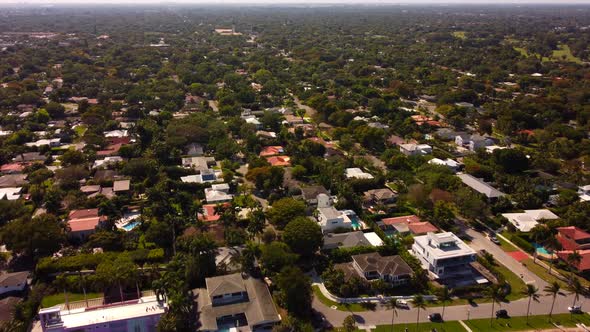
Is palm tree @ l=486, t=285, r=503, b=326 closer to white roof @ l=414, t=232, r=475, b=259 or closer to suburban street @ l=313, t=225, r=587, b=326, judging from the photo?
suburban street @ l=313, t=225, r=587, b=326

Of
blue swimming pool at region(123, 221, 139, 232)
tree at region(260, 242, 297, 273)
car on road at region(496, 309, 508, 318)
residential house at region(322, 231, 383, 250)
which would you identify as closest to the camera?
car on road at region(496, 309, 508, 318)

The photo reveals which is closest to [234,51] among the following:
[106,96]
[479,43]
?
[106,96]

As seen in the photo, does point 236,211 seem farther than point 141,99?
No

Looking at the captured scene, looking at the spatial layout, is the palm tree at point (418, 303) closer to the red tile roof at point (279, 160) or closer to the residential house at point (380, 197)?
the residential house at point (380, 197)

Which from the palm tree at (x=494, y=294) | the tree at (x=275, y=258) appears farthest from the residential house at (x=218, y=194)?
the palm tree at (x=494, y=294)

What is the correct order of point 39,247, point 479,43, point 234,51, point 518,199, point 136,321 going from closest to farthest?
point 136,321 < point 39,247 < point 518,199 < point 234,51 < point 479,43

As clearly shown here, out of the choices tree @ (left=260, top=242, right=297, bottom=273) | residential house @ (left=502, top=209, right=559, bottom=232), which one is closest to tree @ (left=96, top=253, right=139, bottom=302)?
tree @ (left=260, top=242, right=297, bottom=273)

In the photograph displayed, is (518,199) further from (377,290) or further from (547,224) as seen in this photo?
(377,290)

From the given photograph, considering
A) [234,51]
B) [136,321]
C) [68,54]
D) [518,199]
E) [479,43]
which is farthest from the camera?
[479,43]
